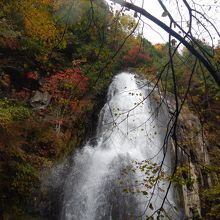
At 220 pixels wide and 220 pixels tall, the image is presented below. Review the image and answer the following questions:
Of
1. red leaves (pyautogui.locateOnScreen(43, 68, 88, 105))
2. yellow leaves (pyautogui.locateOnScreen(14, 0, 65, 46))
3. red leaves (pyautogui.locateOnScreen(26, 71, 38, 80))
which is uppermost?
yellow leaves (pyautogui.locateOnScreen(14, 0, 65, 46))

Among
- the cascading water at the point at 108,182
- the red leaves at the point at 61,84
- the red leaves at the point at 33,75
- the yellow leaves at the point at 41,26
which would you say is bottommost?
the cascading water at the point at 108,182

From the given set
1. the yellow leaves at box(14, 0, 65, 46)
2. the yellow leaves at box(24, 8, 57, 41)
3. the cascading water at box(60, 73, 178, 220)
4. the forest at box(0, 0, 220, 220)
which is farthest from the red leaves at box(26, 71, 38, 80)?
the cascading water at box(60, 73, 178, 220)

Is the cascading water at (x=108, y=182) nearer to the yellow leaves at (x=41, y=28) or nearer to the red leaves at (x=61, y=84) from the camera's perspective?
the red leaves at (x=61, y=84)

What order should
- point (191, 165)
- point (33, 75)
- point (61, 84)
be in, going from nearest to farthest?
point (191, 165)
point (61, 84)
point (33, 75)

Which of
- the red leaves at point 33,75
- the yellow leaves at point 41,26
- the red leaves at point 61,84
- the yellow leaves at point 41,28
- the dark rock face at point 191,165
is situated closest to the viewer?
the dark rock face at point 191,165

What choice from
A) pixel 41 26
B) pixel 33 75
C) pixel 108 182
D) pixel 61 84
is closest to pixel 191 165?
pixel 108 182

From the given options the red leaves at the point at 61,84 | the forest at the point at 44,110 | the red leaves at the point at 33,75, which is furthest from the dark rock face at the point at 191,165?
the red leaves at the point at 33,75

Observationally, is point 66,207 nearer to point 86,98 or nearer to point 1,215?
point 1,215

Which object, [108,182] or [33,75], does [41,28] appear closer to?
[33,75]

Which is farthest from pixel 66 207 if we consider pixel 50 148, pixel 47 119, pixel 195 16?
pixel 195 16

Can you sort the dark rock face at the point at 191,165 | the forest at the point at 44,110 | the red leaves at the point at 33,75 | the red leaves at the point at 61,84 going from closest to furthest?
the forest at the point at 44,110, the dark rock face at the point at 191,165, the red leaves at the point at 61,84, the red leaves at the point at 33,75

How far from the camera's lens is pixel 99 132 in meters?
13.9

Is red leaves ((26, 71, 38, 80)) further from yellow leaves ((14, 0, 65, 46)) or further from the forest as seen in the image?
yellow leaves ((14, 0, 65, 46))

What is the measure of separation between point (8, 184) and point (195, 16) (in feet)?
28.2
